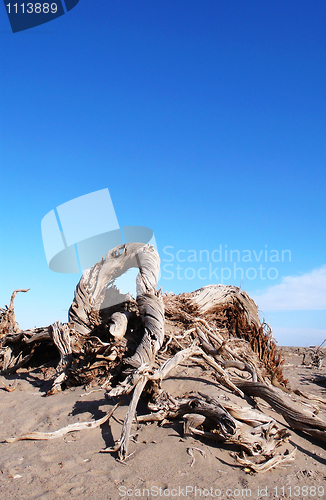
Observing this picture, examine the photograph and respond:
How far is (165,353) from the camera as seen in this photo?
5.55 metres

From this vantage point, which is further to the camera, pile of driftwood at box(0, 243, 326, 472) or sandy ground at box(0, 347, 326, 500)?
pile of driftwood at box(0, 243, 326, 472)

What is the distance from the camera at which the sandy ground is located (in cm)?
292

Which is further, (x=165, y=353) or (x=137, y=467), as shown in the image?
(x=165, y=353)

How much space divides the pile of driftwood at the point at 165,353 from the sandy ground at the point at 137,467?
134mm

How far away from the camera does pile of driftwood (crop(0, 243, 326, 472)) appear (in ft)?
12.1

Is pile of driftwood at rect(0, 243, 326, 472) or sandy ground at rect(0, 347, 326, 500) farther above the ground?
pile of driftwood at rect(0, 243, 326, 472)

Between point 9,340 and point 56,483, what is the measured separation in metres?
5.81

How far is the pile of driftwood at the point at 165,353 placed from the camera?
3.69 meters

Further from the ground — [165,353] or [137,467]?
[165,353]

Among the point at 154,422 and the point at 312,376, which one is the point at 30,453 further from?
the point at 312,376

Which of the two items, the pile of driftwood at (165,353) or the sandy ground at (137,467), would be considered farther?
the pile of driftwood at (165,353)

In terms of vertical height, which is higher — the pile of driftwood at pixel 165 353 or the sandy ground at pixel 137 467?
the pile of driftwood at pixel 165 353

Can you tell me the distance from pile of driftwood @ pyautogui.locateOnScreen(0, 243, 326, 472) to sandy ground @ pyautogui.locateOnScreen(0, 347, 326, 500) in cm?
13

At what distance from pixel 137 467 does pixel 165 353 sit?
94.1 inches
